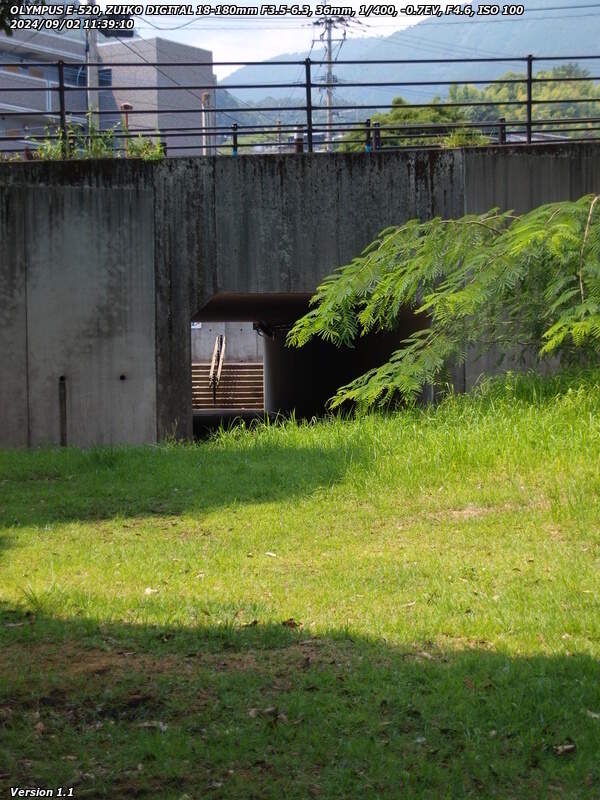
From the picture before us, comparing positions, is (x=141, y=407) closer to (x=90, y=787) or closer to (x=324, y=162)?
(x=324, y=162)

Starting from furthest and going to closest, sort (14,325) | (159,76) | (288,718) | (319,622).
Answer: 1. (159,76)
2. (14,325)
3. (319,622)
4. (288,718)

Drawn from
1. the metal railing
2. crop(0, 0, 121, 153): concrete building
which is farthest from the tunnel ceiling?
crop(0, 0, 121, 153): concrete building

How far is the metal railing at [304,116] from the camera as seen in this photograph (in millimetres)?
14828

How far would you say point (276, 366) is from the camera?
86.5 feet

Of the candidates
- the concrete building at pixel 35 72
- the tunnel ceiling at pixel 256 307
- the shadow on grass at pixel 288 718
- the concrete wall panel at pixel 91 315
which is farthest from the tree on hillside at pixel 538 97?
the shadow on grass at pixel 288 718

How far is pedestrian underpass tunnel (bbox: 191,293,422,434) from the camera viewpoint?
730 inches

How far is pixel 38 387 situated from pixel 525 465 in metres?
8.09

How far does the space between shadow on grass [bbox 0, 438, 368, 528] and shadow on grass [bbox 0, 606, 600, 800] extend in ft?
11.2

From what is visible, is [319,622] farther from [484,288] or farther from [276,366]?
[276,366]

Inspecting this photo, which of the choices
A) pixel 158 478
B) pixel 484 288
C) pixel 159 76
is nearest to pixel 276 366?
pixel 484 288

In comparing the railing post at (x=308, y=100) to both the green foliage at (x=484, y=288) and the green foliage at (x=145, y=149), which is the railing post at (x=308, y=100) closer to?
the green foliage at (x=145, y=149)

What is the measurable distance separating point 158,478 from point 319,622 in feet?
14.8

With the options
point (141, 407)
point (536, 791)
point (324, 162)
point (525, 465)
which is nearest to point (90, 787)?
point (536, 791)

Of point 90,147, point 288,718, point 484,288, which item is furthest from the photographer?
point 90,147
